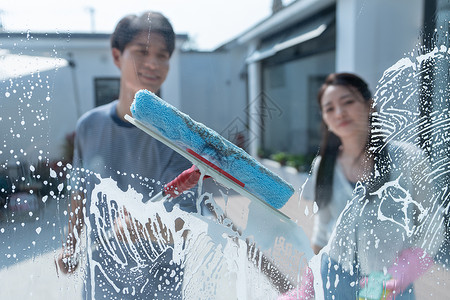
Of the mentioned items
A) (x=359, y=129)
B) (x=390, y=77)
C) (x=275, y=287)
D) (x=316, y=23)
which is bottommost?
(x=275, y=287)

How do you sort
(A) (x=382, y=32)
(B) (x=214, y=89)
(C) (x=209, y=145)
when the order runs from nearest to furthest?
(C) (x=209, y=145) < (B) (x=214, y=89) < (A) (x=382, y=32)

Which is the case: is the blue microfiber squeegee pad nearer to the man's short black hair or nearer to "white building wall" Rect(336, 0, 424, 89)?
the man's short black hair

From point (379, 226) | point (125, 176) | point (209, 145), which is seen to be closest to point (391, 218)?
point (379, 226)

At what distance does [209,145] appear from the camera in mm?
509

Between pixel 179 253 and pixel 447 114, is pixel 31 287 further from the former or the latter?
pixel 447 114

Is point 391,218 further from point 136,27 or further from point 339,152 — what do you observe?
point 136,27

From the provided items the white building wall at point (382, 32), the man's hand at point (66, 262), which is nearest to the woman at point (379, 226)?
the white building wall at point (382, 32)

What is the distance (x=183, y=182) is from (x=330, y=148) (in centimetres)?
51

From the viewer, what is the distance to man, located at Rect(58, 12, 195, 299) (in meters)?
0.55

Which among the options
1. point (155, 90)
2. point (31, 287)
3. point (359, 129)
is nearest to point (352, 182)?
point (359, 129)

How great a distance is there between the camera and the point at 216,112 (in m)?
0.60

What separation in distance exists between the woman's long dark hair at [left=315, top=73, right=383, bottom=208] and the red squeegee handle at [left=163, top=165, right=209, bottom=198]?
0.30 metres

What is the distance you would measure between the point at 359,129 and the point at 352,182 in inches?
4.7

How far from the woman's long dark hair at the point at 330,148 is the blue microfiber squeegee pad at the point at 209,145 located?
0.68 ft
